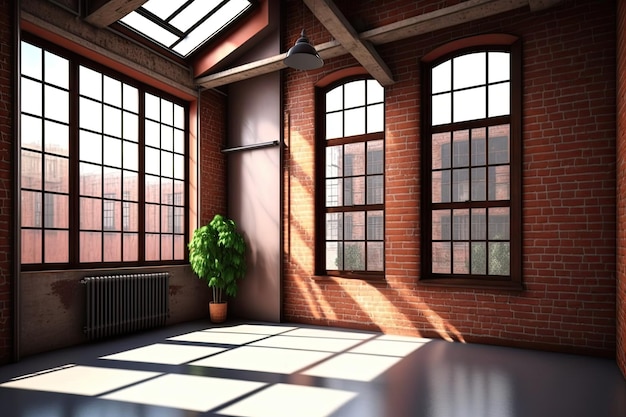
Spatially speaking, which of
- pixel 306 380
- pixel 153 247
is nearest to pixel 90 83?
pixel 153 247

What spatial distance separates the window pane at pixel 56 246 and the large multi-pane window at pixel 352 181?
336 centimetres

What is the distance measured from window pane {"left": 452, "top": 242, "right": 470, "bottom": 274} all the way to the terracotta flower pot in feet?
11.4

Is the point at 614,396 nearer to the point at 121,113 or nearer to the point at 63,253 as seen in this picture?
the point at 63,253

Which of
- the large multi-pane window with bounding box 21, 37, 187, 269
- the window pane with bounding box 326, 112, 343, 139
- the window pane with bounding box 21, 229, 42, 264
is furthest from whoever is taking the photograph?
the window pane with bounding box 326, 112, 343, 139

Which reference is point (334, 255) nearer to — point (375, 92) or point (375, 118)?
point (375, 118)

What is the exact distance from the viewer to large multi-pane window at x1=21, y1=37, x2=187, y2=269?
17.1 feet

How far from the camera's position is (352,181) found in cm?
677

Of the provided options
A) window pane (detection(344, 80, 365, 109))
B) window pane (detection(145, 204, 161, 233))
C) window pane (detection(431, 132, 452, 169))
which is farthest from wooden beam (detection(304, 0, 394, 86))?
window pane (detection(145, 204, 161, 233))

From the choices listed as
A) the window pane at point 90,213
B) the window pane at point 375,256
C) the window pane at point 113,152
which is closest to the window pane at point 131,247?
the window pane at point 90,213

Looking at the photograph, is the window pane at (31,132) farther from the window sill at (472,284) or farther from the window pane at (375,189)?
the window sill at (472,284)

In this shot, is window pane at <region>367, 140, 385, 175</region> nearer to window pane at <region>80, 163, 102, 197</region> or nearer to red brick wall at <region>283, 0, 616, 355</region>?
red brick wall at <region>283, 0, 616, 355</region>

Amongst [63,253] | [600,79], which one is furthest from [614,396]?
[63,253]

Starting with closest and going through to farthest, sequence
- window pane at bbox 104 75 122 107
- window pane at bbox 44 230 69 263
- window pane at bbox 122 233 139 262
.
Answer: window pane at bbox 44 230 69 263, window pane at bbox 104 75 122 107, window pane at bbox 122 233 139 262

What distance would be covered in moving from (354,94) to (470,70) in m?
1.67
